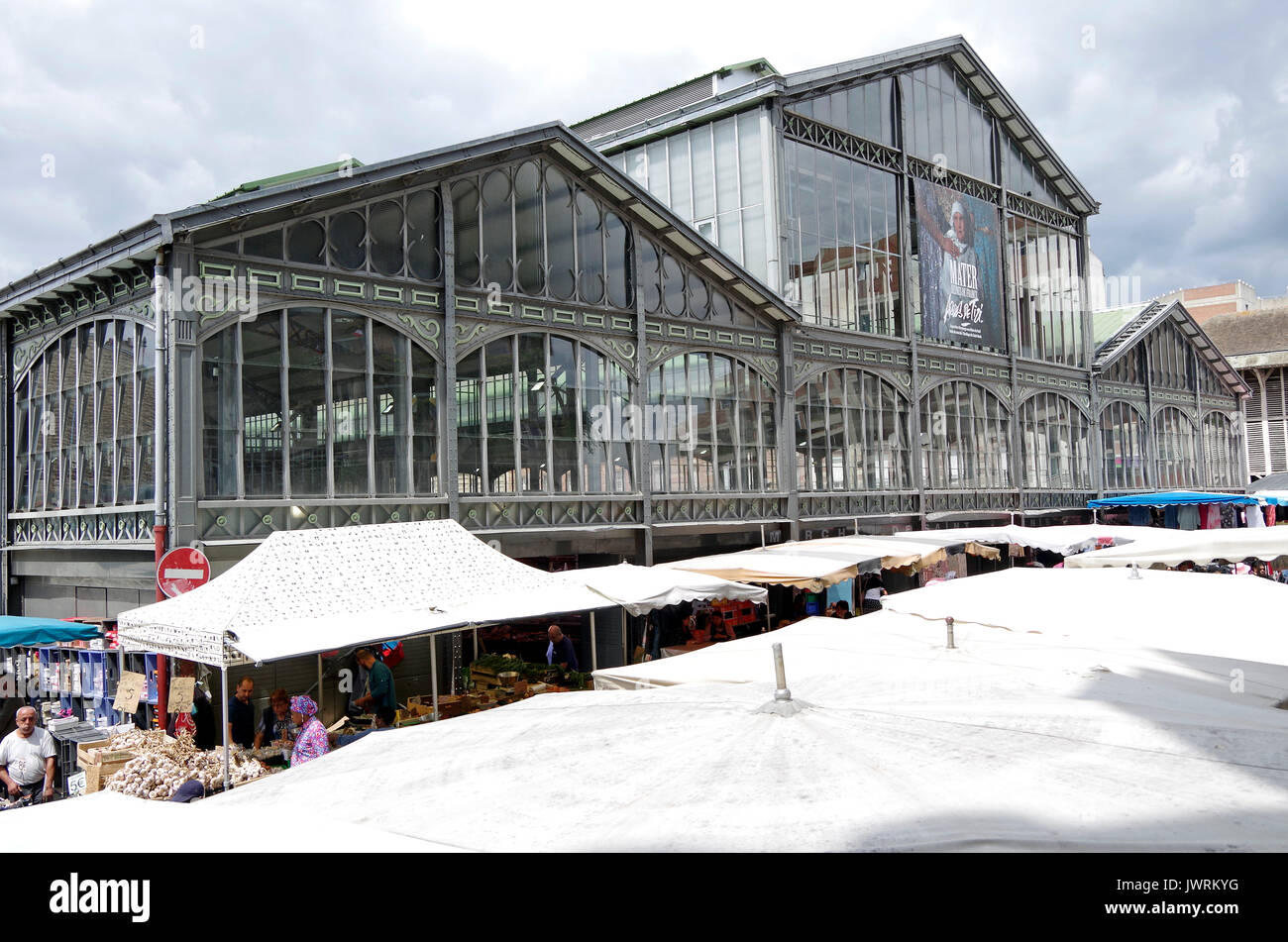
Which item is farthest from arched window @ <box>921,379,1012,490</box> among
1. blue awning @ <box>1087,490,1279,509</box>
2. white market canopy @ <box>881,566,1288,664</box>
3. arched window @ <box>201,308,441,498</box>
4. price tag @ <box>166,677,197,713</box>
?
price tag @ <box>166,677,197,713</box>

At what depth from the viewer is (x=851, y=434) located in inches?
1036

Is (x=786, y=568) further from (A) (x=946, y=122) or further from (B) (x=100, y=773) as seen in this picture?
(A) (x=946, y=122)

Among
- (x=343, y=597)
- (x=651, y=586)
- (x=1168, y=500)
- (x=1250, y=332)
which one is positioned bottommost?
(x=651, y=586)

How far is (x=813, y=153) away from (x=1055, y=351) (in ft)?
47.5

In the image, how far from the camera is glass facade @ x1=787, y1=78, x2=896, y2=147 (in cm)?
2683

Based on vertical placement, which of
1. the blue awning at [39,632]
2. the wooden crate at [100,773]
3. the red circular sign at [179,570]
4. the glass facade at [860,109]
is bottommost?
the wooden crate at [100,773]

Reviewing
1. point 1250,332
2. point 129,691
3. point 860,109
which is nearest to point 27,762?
point 129,691

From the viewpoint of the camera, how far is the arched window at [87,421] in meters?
14.8

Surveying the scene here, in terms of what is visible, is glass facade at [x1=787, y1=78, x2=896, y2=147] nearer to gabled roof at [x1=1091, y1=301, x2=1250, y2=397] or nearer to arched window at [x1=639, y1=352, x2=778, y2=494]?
arched window at [x1=639, y1=352, x2=778, y2=494]

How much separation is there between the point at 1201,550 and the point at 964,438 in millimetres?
13899

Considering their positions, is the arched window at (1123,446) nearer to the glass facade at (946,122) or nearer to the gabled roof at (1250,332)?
the glass facade at (946,122)

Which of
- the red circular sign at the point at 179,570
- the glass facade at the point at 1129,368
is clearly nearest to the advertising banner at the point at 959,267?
the glass facade at the point at 1129,368

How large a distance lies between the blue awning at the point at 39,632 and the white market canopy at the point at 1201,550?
1557 centimetres
